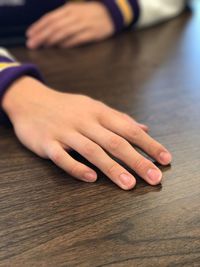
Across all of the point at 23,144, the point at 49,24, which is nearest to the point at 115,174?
the point at 23,144

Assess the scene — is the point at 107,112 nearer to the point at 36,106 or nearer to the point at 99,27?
the point at 36,106

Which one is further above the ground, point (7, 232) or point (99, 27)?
point (7, 232)

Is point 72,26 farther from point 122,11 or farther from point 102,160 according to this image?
point 102,160

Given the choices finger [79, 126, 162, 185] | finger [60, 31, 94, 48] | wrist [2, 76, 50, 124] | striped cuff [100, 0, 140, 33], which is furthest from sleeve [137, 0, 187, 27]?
finger [79, 126, 162, 185]

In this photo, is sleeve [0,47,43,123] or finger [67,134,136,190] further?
sleeve [0,47,43,123]

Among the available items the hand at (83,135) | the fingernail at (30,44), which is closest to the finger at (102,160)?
the hand at (83,135)

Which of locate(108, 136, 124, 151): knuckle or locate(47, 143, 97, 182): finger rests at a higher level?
locate(108, 136, 124, 151): knuckle

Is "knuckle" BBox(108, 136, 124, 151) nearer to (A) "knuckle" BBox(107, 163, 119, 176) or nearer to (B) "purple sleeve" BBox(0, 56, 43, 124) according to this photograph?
(A) "knuckle" BBox(107, 163, 119, 176)
